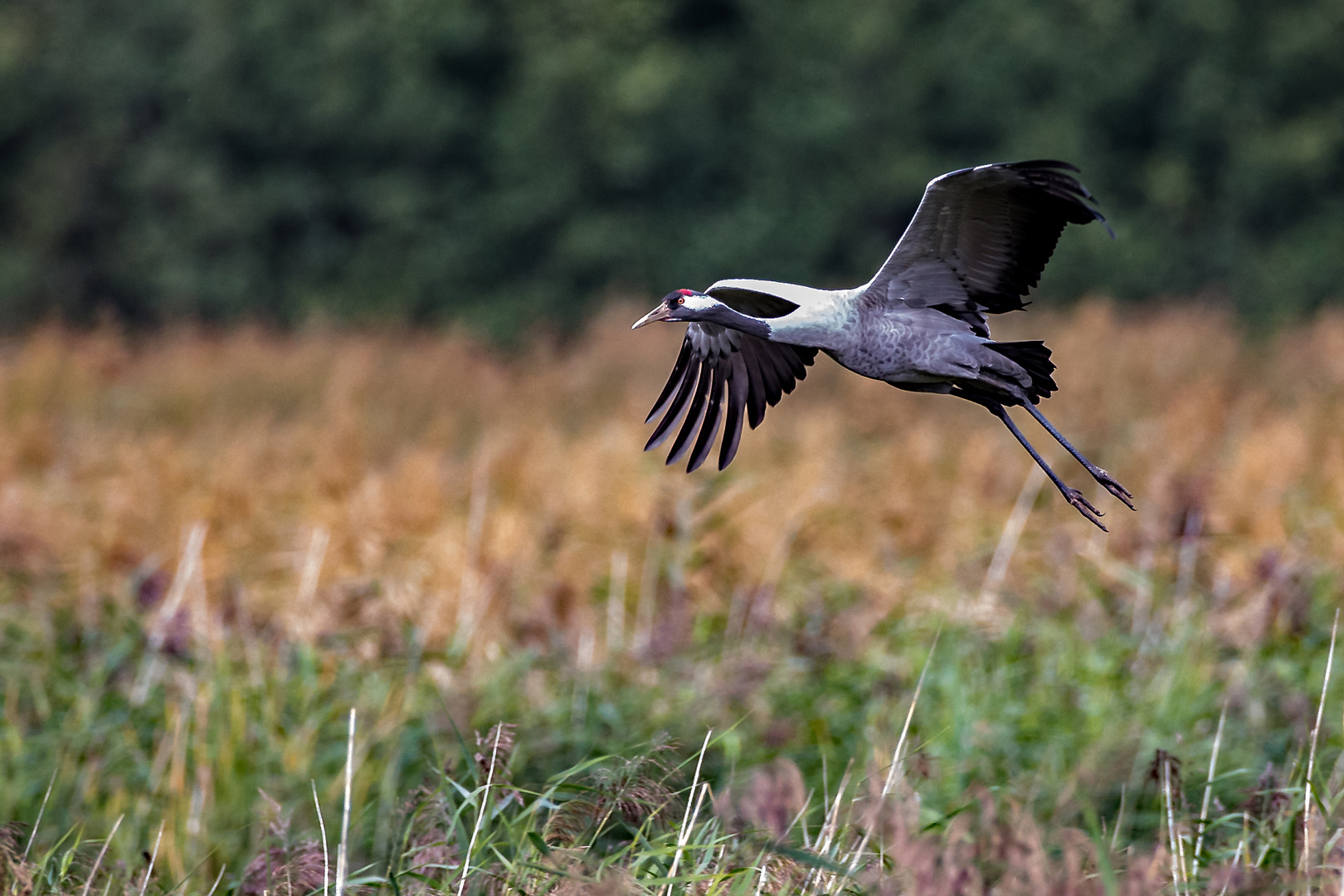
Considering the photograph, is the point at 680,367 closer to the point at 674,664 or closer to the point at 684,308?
the point at 684,308

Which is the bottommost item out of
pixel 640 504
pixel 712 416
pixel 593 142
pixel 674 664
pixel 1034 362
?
pixel 674 664

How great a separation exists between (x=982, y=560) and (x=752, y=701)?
4.30 feet

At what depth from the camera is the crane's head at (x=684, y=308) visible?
116 centimetres

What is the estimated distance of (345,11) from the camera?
14500 mm

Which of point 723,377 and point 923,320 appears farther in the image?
point 723,377

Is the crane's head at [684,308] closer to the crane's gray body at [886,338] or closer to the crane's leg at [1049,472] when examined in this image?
the crane's gray body at [886,338]

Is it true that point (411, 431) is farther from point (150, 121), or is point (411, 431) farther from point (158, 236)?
A: point (150, 121)

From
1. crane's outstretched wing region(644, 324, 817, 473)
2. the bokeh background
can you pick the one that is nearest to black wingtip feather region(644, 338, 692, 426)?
crane's outstretched wing region(644, 324, 817, 473)

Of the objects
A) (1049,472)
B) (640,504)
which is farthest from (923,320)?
(640,504)

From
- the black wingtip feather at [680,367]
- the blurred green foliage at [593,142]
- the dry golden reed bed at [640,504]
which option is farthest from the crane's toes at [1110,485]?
the blurred green foliage at [593,142]

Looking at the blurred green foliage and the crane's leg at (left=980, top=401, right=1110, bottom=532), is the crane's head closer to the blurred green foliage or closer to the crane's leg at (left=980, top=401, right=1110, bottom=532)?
the crane's leg at (left=980, top=401, right=1110, bottom=532)

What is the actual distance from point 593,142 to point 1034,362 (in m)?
12.9

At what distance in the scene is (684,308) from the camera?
1177 millimetres

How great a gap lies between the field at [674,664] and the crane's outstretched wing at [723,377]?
0.47 m
